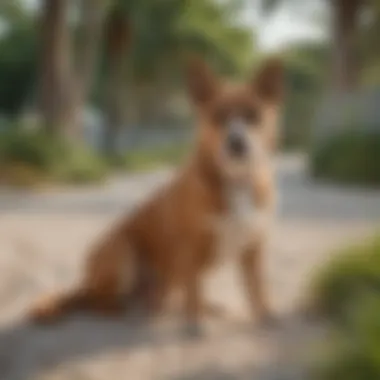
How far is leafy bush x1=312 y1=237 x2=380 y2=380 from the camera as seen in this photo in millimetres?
1615

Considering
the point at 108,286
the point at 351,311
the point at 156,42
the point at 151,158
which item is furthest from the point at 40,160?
the point at 351,311

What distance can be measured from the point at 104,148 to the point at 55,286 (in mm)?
1999

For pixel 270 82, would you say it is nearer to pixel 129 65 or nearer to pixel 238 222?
pixel 238 222

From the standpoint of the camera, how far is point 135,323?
2.21 m

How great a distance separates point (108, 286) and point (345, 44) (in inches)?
108

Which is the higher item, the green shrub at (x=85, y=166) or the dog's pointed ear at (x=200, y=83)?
the dog's pointed ear at (x=200, y=83)

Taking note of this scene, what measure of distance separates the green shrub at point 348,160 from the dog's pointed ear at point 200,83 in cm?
274

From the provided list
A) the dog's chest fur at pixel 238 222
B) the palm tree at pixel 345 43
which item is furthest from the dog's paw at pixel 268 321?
the palm tree at pixel 345 43

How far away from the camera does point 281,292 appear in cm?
243

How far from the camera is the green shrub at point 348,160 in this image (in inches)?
185

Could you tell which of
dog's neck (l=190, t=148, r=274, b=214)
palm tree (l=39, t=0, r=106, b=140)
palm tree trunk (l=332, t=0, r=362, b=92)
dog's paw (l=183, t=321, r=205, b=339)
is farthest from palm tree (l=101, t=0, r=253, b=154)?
dog's paw (l=183, t=321, r=205, b=339)

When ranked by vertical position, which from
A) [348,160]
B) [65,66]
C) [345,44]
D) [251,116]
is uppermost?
[65,66]

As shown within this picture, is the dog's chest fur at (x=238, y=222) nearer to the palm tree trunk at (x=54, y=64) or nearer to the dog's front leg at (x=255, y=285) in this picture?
the dog's front leg at (x=255, y=285)

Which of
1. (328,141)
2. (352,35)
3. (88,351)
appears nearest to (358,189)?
(328,141)
